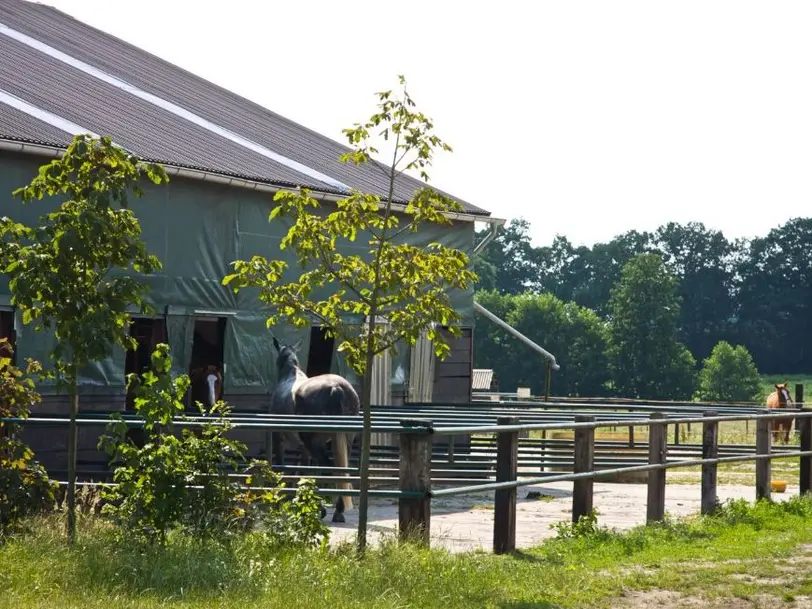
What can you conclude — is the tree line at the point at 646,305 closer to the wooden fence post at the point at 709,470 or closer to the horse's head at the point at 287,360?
the horse's head at the point at 287,360

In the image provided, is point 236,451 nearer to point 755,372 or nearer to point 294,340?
point 294,340

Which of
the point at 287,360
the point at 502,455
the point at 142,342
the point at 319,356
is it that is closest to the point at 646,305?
the point at 319,356

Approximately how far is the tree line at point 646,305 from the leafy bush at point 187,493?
3888 inches

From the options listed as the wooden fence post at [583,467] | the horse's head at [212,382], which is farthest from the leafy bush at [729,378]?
the wooden fence post at [583,467]

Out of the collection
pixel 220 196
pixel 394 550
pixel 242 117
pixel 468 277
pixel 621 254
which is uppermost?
pixel 621 254

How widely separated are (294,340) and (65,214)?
1381 cm

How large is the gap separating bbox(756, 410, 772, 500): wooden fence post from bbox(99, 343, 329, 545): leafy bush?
7643mm

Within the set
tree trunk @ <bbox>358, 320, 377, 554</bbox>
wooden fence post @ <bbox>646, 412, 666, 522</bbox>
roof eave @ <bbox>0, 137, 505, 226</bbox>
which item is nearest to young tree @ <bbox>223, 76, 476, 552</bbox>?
tree trunk @ <bbox>358, 320, 377, 554</bbox>

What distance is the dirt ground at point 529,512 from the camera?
14.7 m

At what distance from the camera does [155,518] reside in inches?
440

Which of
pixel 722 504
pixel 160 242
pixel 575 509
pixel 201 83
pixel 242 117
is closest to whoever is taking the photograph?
pixel 575 509

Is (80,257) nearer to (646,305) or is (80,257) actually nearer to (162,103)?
(162,103)

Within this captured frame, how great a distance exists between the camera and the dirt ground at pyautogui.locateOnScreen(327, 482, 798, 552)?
48.3 ft

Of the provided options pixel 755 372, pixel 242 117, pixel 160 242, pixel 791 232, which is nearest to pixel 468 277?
pixel 160 242
